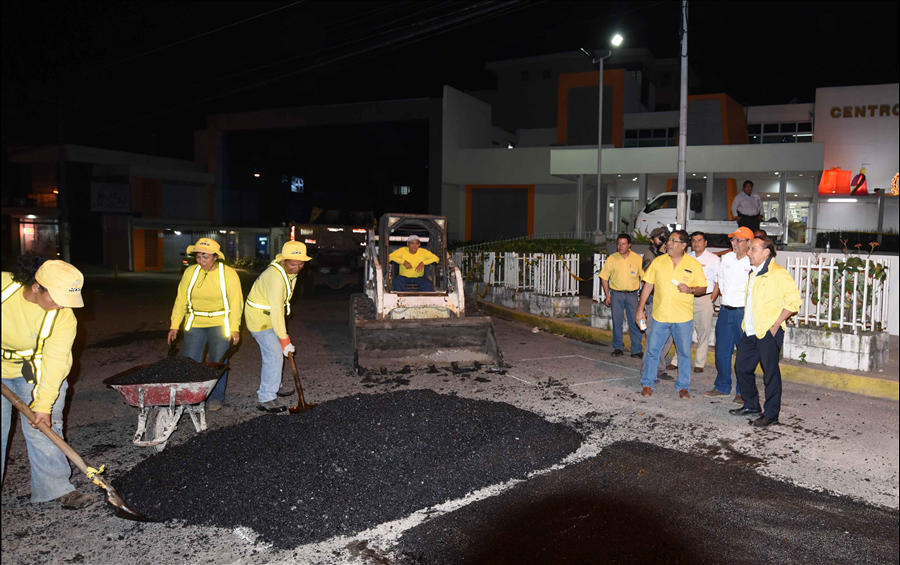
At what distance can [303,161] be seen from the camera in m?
43.2

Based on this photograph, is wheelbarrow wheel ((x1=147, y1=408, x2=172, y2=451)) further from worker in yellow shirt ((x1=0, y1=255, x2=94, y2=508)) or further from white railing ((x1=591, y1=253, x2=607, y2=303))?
white railing ((x1=591, y1=253, x2=607, y2=303))

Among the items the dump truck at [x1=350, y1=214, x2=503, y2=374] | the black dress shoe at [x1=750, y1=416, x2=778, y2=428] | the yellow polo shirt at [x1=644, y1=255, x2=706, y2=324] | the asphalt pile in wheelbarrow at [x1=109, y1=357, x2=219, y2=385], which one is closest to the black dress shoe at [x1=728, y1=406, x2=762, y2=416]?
the black dress shoe at [x1=750, y1=416, x2=778, y2=428]

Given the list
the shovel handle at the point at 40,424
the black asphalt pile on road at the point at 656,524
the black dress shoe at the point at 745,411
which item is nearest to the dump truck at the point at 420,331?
the black dress shoe at the point at 745,411

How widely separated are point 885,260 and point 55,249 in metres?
41.7

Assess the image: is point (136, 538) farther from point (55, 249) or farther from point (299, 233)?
point (55, 249)

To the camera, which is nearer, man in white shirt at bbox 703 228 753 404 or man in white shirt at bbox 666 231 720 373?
man in white shirt at bbox 703 228 753 404

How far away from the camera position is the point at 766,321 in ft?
19.9

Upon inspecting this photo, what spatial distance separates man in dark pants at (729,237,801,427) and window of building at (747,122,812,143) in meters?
33.1

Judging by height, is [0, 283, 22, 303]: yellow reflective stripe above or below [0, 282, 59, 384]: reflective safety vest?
above

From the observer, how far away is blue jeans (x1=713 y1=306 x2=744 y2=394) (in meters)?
6.87

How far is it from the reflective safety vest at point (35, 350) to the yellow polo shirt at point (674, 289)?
5.74 meters

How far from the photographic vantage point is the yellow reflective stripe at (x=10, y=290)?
373 centimetres

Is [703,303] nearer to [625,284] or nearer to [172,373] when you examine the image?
[625,284]

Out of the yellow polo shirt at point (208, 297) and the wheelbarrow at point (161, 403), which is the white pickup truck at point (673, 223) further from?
the wheelbarrow at point (161, 403)
